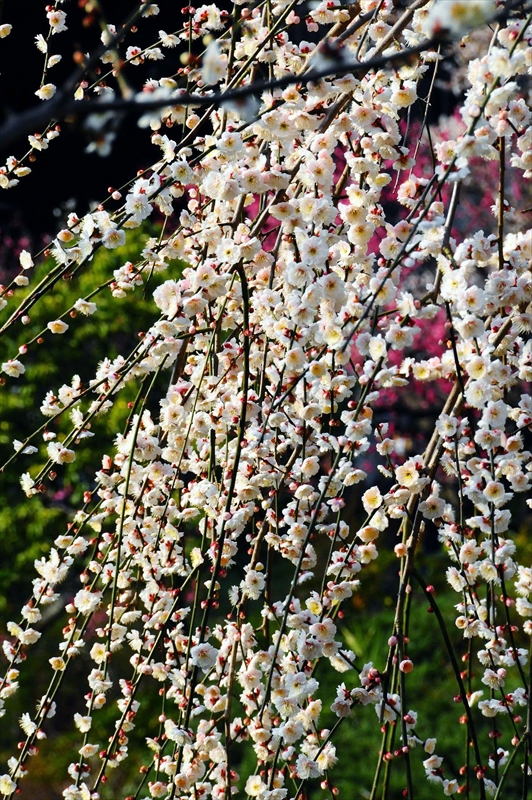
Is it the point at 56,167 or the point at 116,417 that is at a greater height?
the point at 56,167

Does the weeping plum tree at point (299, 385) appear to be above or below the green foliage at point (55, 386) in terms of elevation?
below

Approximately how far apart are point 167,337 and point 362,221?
35cm

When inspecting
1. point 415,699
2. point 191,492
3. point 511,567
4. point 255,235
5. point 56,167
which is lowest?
point 191,492

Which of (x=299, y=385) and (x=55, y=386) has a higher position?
(x=55, y=386)

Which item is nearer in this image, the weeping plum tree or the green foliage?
the weeping plum tree

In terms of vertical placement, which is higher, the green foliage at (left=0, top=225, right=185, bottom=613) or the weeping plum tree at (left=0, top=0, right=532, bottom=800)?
the green foliage at (left=0, top=225, right=185, bottom=613)

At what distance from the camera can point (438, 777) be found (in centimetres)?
152

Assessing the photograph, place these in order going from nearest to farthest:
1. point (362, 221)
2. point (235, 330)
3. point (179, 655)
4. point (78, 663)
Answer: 1. point (362, 221)
2. point (179, 655)
3. point (235, 330)
4. point (78, 663)

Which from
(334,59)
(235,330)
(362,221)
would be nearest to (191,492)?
(235,330)

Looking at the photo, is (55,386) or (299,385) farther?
(55,386)

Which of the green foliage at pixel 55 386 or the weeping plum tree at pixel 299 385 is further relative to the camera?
the green foliage at pixel 55 386

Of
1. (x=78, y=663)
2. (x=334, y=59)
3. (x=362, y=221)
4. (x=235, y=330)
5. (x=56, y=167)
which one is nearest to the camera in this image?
(x=334, y=59)

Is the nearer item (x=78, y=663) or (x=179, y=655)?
(x=179, y=655)

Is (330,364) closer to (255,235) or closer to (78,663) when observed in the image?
(255,235)
